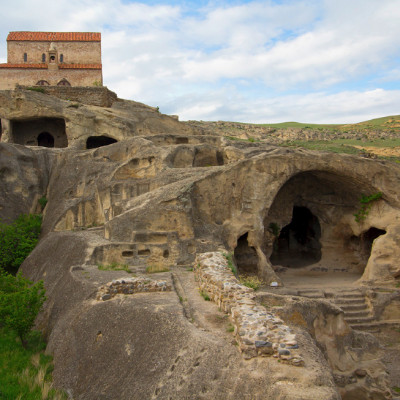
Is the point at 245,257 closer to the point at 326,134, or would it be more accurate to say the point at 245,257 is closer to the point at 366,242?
the point at 366,242

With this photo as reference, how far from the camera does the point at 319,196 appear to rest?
19.8 meters

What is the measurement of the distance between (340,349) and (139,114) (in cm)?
1966

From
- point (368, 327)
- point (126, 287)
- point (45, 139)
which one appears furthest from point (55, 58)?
point (368, 327)

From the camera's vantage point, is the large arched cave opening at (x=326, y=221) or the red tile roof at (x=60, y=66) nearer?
the large arched cave opening at (x=326, y=221)

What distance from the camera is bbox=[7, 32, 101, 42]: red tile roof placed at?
33.7m

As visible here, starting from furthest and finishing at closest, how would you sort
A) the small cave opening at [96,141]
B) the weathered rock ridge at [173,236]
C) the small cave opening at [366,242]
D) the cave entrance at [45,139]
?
the cave entrance at [45,139] → the small cave opening at [96,141] → the small cave opening at [366,242] → the weathered rock ridge at [173,236]

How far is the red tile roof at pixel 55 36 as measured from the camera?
3368 centimetres

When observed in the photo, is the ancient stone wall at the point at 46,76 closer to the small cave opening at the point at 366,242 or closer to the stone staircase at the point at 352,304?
the small cave opening at the point at 366,242

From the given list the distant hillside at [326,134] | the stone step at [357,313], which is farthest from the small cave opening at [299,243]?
the distant hillside at [326,134]

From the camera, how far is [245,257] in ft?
53.4

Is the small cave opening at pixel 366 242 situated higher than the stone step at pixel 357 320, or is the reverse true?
the small cave opening at pixel 366 242

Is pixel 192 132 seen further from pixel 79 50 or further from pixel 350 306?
pixel 350 306

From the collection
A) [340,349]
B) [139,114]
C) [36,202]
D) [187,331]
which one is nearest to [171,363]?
[187,331]

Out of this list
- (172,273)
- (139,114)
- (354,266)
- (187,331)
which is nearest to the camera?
(187,331)
